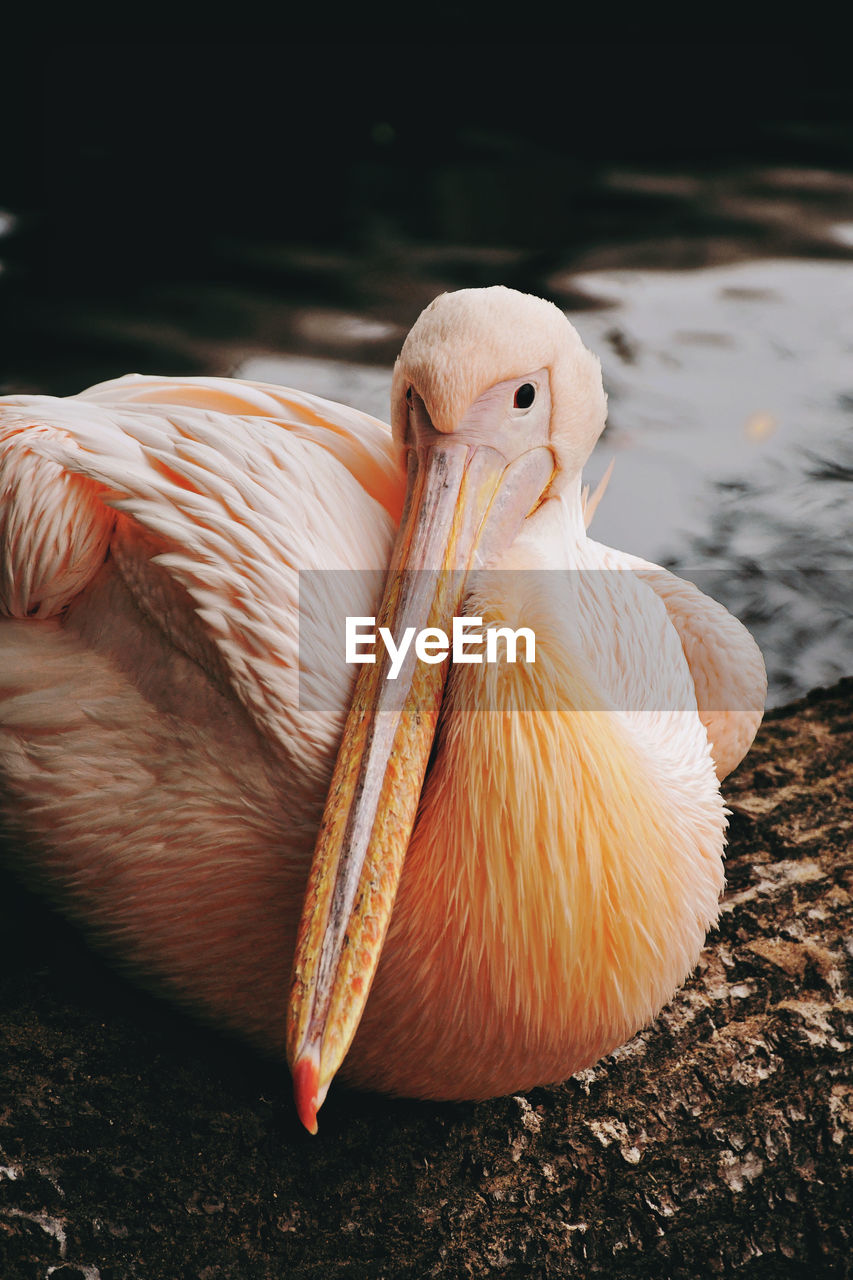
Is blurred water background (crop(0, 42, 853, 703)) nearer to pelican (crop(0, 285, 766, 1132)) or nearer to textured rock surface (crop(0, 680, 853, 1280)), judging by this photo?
textured rock surface (crop(0, 680, 853, 1280))

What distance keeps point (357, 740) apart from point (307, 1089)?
39 cm

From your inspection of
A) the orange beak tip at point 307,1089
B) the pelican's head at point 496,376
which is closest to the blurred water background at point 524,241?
the pelican's head at point 496,376

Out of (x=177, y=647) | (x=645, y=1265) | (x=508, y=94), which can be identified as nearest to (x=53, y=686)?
(x=177, y=647)

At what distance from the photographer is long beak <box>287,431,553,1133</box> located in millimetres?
1246

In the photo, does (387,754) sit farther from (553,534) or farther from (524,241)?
(524,241)

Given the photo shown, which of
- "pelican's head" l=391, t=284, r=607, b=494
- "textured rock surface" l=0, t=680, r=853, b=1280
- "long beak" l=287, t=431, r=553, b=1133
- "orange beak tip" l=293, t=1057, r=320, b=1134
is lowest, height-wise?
"textured rock surface" l=0, t=680, r=853, b=1280

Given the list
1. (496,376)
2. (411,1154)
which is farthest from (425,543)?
(411,1154)

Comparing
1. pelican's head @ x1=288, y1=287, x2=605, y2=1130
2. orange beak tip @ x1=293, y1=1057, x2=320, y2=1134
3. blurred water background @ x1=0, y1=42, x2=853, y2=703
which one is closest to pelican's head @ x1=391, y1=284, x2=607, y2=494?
pelican's head @ x1=288, y1=287, x2=605, y2=1130

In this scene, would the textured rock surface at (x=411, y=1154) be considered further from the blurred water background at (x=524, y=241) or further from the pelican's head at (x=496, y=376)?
the blurred water background at (x=524, y=241)

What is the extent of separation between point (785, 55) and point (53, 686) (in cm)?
584

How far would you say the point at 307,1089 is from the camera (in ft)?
3.93

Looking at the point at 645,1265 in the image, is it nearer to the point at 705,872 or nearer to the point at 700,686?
the point at 705,872

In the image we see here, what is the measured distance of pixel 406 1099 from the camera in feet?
5.35

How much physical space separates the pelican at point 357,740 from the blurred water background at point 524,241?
153cm
